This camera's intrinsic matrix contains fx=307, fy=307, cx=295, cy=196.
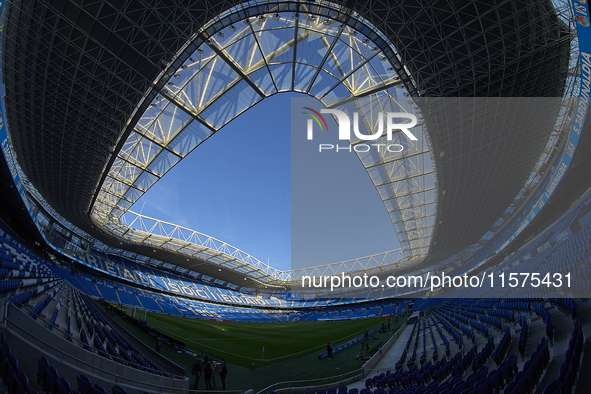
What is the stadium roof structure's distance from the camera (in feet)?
47.2

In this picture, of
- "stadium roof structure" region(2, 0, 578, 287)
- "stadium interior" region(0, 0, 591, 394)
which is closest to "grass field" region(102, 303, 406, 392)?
"stadium interior" region(0, 0, 591, 394)

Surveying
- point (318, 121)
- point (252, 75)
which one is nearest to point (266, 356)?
point (318, 121)

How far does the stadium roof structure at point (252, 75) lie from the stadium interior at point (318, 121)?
123mm

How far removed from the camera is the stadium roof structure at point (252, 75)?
14.4 metres

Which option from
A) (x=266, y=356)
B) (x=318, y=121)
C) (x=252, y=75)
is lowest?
(x=266, y=356)

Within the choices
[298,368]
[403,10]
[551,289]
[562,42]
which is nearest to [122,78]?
[403,10]

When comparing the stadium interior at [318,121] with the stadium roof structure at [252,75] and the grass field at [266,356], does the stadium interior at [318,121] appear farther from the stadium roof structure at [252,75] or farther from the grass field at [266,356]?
the grass field at [266,356]

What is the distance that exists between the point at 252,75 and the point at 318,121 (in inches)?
274

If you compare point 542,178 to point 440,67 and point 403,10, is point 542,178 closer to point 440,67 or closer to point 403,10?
point 440,67

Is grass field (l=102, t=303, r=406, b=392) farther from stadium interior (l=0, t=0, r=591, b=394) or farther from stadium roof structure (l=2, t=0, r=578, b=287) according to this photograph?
stadium roof structure (l=2, t=0, r=578, b=287)

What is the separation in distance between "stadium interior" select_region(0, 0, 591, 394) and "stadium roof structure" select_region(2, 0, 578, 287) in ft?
0.40

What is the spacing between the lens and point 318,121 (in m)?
25.8

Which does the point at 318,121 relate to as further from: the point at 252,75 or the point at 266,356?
the point at 266,356

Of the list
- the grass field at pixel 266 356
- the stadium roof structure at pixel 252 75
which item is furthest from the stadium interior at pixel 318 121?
the grass field at pixel 266 356
